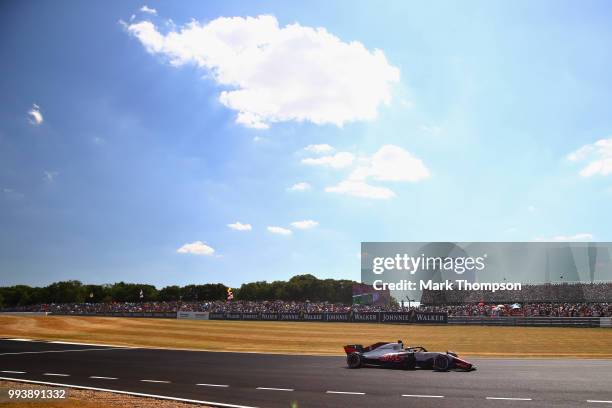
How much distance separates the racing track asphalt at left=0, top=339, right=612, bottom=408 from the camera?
13000 mm

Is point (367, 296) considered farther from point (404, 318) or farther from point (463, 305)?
point (404, 318)

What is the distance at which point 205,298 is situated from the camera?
196m

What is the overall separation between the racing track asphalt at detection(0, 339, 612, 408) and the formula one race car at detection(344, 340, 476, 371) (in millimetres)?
523

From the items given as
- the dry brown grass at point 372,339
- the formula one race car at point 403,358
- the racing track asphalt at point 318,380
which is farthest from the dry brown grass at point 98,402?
the dry brown grass at point 372,339

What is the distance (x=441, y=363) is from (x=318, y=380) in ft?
16.6

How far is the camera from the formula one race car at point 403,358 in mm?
18656

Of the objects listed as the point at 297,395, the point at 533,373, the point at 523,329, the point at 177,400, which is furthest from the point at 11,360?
the point at 523,329

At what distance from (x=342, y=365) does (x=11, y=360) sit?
15034mm

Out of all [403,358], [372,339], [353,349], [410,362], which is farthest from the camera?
[372,339]

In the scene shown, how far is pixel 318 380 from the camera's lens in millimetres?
16688

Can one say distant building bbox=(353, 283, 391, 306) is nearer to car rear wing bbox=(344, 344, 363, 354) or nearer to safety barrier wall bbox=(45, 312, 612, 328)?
safety barrier wall bbox=(45, 312, 612, 328)

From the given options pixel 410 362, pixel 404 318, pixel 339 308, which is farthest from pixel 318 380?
pixel 339 308

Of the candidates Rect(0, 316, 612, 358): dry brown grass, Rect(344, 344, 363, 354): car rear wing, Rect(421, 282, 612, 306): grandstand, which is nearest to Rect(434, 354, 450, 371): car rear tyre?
Rect(344, 344, 363, 354): car rear wing

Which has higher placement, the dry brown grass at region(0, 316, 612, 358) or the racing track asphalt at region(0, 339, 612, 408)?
the racing track asphalt at region(0, 339, 612, 408)
